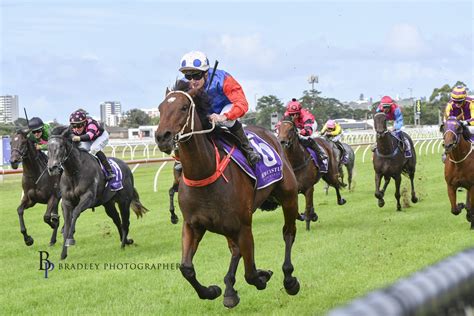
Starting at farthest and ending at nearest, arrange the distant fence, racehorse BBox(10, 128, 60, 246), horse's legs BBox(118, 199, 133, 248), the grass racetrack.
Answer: racehorse BBox(10, 128, 60, 246)
horse's legs BBox(118, 199, 133, 248)
the grass racetrack
the distant fence

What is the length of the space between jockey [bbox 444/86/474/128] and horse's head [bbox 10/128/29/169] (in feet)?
19.7

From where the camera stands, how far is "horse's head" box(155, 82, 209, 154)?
4.66m

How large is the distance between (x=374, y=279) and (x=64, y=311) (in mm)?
2784

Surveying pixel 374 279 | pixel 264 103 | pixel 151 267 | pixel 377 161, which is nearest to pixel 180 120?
pixel 374 279

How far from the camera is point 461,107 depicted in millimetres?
10133

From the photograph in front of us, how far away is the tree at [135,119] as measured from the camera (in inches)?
3489

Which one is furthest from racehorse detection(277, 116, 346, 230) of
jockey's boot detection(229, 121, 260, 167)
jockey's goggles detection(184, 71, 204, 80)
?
jockey's goggles detection(184, 71, 204, 80)

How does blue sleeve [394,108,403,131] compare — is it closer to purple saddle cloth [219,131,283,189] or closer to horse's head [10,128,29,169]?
horse's head [10,128,29,169]

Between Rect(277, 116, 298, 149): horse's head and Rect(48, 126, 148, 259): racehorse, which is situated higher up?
Rect(277, 116, 298, 149): horse's head

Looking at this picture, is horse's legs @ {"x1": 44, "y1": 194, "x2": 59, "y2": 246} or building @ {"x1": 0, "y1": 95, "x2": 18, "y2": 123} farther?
building @ {"x1": 0, "y1": 95, "x2": 18, "y2": 123}

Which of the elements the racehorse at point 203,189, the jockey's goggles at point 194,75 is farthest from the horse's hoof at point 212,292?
the jockey's goggles at point 194,75

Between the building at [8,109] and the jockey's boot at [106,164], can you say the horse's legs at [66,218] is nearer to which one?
the jockey's boot at [106,164]

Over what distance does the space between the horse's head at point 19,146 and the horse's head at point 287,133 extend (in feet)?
12.1

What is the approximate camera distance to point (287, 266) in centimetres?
599
